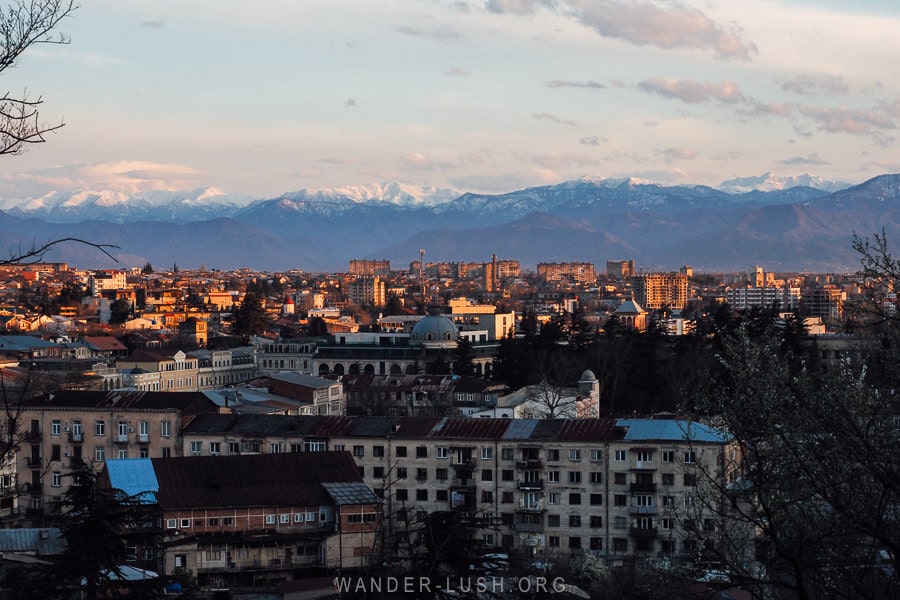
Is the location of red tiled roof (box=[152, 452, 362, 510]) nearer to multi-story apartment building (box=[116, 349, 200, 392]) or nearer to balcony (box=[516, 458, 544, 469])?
balcony (box=[516, 458, 544, 469])

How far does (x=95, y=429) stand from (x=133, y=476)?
8153 mm

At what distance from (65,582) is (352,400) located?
34.1 metres

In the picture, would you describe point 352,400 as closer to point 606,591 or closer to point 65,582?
point 606,591

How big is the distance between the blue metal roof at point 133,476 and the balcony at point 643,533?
8.53 m

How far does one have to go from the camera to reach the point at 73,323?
273 feet

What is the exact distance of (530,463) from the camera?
91.1ft

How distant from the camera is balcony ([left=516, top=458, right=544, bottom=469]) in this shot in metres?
27.7

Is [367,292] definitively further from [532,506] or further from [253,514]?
[253,514]

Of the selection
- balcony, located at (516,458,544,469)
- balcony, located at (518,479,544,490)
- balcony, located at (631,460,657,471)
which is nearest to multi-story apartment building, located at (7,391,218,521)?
balcony, located at (516,458,544,469)

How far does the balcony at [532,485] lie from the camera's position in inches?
1086

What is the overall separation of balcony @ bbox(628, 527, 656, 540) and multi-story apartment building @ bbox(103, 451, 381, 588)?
4.92 meters

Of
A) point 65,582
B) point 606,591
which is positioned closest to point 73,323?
point 606,591

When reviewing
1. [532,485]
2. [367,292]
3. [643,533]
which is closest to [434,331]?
[532,485]

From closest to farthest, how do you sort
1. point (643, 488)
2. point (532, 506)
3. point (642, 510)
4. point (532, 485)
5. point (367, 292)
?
point (642, 510), point (643, 488), point (532, 506), point (532, 485), point (367, 292)
